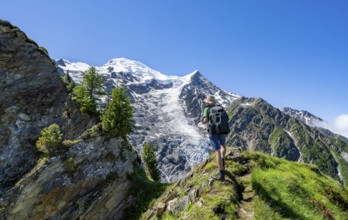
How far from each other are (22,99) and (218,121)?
109ft

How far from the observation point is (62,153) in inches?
1240

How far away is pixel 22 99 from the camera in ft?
126

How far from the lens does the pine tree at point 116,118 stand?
116 ft

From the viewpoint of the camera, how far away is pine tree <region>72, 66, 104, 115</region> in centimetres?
A: 3988

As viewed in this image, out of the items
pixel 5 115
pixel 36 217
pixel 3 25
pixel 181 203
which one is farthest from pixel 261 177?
pixel 3 25

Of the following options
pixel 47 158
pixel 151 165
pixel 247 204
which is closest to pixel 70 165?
pixel 47 158

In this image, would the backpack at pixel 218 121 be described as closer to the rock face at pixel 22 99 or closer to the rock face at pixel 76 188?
the rock face at pixel 76 188

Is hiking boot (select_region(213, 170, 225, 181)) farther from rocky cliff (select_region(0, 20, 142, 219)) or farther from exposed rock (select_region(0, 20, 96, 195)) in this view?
exposed rock (select_region(0, 20, 96, 195))

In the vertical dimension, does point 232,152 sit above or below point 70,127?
above

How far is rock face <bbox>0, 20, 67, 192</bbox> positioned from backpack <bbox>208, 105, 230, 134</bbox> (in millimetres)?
26181

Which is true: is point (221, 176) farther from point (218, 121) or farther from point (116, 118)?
point (116, 118)

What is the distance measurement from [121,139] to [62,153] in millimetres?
7407

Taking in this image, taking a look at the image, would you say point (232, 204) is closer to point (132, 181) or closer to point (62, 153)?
point (132, 181)

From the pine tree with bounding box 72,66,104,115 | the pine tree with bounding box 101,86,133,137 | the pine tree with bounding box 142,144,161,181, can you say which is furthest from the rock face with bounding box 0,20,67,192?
the pine tree with bounding box 142,144,161,181
